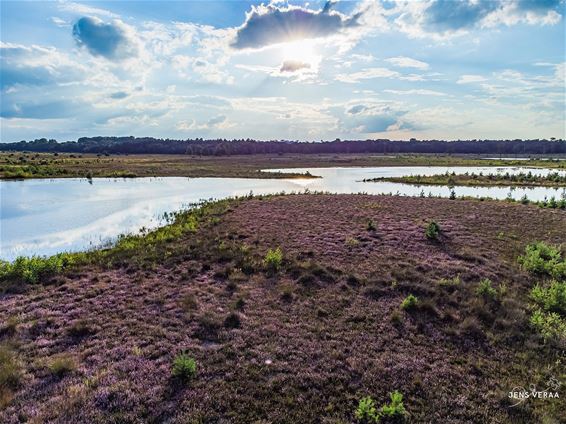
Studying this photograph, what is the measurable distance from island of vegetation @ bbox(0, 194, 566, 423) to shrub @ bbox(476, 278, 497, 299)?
7 centimetres

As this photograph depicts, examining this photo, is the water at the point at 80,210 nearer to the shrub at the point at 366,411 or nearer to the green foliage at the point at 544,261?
the shrub at the point at 366,411

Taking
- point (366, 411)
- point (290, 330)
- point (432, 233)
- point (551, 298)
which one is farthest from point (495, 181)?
point (366, 411)

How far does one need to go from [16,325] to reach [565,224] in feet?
102

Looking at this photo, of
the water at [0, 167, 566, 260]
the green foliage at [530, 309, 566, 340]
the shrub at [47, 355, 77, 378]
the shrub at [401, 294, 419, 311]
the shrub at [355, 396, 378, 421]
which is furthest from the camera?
the water at [0, 167, 566, 260]

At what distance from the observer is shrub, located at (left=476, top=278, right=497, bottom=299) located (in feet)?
45.8

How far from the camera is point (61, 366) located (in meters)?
9.52

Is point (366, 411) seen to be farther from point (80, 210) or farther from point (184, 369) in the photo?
point (80, 210)

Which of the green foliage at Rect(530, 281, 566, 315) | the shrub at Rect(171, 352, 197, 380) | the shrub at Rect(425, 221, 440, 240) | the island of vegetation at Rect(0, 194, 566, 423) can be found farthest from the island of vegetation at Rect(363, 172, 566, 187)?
the shrub at Rect(171, 352, 197, 380)

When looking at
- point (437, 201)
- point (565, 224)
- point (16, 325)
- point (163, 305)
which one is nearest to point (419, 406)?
point (163, 305)

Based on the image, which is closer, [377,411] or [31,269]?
[377,411]

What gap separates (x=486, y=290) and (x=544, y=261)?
516cm

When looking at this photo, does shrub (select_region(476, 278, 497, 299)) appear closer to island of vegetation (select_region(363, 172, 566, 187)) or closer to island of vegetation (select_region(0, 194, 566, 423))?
island of vegetation (select_region(0, 194, 566, 423))

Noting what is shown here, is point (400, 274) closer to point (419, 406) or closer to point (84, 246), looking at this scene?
point (419, 406)

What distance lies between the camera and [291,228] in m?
24.9
